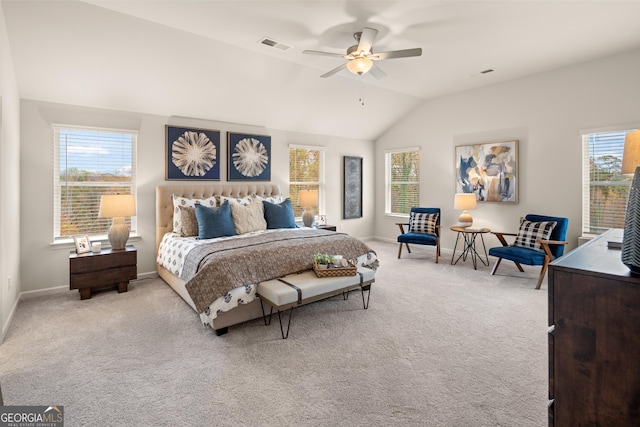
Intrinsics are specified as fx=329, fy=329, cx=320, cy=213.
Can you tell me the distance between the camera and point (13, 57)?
3.48 metres

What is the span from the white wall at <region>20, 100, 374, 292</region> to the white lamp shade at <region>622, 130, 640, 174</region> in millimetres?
4966

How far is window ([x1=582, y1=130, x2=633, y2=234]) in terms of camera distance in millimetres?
4461

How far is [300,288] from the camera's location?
9.84 ft

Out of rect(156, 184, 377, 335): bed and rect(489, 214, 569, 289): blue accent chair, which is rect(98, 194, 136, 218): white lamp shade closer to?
rect(156, 184, 377, 335): bed

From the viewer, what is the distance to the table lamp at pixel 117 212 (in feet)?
13.3

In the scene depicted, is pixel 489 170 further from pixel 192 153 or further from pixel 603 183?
pixel 192 153

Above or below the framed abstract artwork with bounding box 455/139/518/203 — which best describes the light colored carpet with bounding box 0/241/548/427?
below

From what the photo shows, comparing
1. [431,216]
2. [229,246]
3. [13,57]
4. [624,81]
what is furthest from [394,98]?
[13,57]

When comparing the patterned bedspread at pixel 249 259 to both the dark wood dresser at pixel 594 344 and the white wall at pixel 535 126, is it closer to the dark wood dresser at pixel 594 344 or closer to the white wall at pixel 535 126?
the dark wood dresser at pixel 594 344

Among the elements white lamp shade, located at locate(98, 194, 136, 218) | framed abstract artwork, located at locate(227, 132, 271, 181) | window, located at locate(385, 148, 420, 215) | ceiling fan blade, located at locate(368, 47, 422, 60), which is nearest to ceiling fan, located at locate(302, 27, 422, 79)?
ceiling fan blade, located at locate(368, 47, 422, 60)

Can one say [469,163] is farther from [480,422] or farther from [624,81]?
[480,422]

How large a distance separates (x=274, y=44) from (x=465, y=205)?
3.86 meters

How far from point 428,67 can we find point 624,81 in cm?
251

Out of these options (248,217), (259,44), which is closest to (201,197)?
(248,217)
